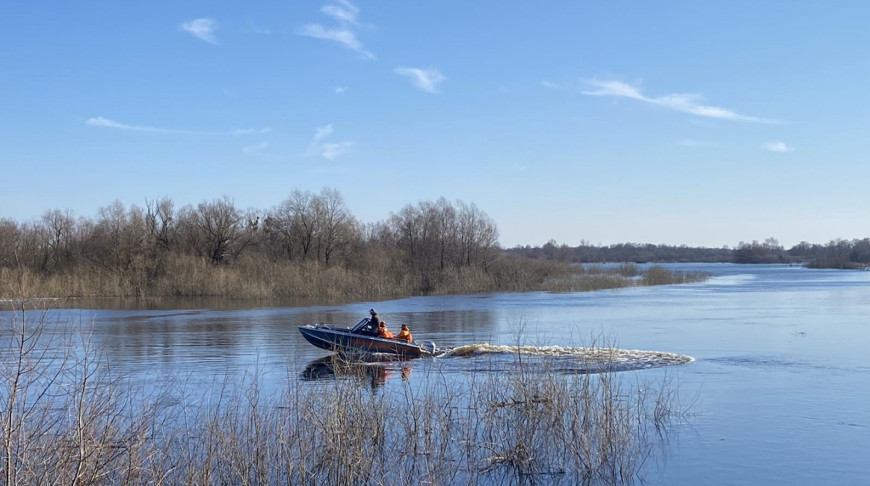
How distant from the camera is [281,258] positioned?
62906mm

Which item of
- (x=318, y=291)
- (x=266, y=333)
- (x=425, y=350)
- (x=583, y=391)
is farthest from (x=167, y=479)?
(x=318, y=291)

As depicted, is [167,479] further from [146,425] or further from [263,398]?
[263,398]

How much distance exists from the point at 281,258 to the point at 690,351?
4534 cm

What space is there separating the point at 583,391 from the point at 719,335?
1632 centimetres

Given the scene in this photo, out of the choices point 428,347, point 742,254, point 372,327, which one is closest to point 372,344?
point 372,327

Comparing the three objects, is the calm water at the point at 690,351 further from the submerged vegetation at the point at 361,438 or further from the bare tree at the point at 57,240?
the bare tree at the point at 57,240

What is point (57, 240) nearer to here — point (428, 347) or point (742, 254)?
point (428, 347)

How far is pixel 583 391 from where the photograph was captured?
11.6 meters

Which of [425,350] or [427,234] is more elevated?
[427,234]

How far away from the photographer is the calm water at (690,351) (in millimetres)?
11734

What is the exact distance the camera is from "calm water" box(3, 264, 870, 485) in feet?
38.5

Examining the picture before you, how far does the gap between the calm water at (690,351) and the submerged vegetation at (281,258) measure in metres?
8.00

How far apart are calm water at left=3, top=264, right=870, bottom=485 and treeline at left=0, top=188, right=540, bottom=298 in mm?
7942

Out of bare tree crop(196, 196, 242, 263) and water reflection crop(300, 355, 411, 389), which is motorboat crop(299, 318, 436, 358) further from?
bare tree crop(196, 196, 242, 263)
